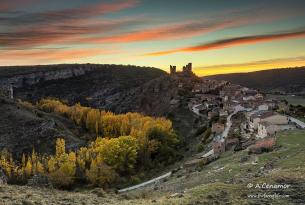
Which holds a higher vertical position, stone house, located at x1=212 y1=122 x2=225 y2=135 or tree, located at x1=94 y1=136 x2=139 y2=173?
stone house, located at x1=212 y1=122 x2=225 y2=135

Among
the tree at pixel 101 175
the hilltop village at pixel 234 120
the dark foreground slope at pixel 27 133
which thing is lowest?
the tree at pixel 101 175

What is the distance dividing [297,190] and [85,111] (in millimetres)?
139343

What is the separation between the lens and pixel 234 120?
10369 centimetres

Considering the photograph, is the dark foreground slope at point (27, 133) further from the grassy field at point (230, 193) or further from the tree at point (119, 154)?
the grassy field at point (230, 193)

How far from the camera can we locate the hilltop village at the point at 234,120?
2576 inches

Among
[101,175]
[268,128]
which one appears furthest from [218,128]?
[101,175]

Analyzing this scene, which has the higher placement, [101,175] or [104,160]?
[104,160]

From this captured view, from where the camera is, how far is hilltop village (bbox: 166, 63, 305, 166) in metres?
65.4

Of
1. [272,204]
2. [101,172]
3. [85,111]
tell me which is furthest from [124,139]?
[272,204]

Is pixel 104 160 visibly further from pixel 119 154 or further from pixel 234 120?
pixel 234 120

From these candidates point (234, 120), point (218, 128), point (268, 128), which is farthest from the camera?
point (234, 120)

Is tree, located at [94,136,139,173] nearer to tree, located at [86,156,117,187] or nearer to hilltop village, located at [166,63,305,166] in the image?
tree, located at [86,156,117,187]

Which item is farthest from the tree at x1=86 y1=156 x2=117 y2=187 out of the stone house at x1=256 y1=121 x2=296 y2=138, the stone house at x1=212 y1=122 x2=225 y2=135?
the stone house at x1=256 y1=121 x2=296 y2=138

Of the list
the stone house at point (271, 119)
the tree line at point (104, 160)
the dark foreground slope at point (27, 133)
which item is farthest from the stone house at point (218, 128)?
the dark foreground slope at point (27, 133)
